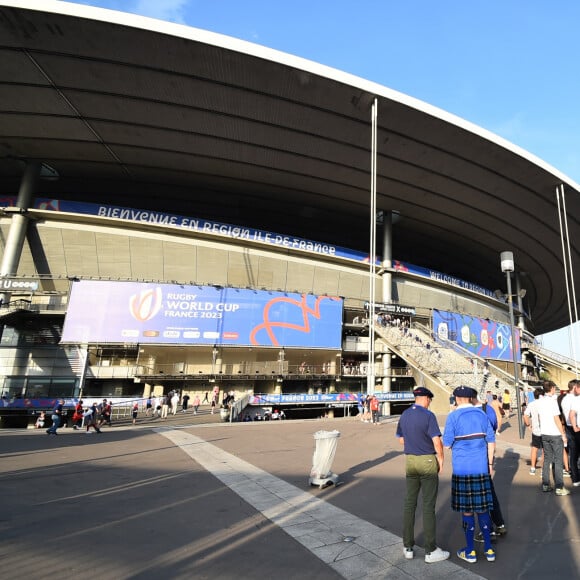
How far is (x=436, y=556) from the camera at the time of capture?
10.8ft

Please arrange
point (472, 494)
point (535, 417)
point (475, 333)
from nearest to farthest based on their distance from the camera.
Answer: point (472, 494) → point (535, 417) → point (475, 333)

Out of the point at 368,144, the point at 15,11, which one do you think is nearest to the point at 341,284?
the point at 368,144

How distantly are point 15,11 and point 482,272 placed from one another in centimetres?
5313

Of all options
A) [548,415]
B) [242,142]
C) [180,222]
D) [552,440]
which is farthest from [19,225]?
[552,440]

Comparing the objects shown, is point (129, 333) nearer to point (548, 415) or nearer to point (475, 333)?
point (548, 415)

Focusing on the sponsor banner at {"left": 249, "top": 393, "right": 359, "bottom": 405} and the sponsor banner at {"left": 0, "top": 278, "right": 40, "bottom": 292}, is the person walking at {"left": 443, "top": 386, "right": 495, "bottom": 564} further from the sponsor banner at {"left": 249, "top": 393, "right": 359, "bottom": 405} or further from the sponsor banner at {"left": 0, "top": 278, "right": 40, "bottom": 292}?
the sponsor banner at {"left": 0, "top": 278, "right": 40, "bottom": 292}

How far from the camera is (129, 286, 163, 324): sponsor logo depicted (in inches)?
1104

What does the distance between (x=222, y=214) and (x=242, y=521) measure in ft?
116

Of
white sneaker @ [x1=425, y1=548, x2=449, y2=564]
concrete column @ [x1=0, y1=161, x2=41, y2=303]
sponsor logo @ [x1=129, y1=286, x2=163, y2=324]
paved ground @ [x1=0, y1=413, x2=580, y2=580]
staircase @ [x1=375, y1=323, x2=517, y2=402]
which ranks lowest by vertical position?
paved ground @ [x1=0, y1=413, x2=580, y2=580]

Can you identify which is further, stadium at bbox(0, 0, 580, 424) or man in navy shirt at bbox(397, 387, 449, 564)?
stadium at bbox(0, 0, 580, 424)

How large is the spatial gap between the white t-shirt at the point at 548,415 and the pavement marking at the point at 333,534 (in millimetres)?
3234

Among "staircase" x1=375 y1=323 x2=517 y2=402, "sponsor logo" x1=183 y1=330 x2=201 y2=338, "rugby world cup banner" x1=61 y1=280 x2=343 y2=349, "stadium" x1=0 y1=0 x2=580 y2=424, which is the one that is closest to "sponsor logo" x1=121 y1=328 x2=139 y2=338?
"rugby world cup banner" x1=61 y1=280 x2=343 y2=349

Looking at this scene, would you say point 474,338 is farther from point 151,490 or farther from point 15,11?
point 15,11

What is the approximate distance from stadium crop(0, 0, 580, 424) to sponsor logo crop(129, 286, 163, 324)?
0.53ft
